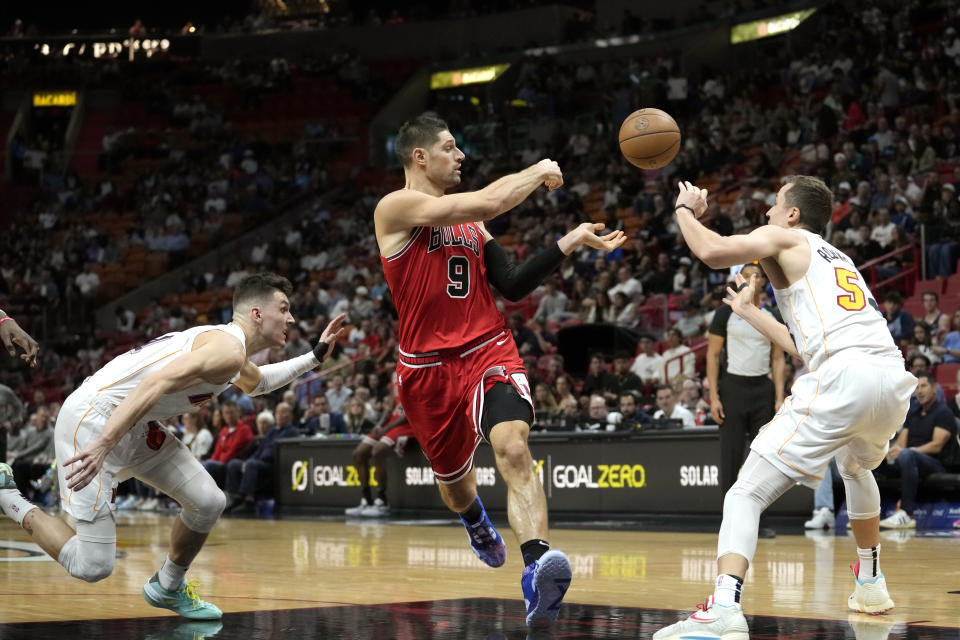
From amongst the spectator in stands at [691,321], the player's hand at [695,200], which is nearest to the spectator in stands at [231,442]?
the spectator in stands at [691,321]

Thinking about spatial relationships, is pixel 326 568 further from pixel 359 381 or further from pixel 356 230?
pixel 356 230

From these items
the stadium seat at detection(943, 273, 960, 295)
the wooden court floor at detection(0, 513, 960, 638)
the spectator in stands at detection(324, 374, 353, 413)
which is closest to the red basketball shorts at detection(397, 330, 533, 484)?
the wooden court floor at detection(0, 513, 960, 638)

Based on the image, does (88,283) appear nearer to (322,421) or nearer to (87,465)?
(322,421)

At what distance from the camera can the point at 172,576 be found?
18.4 ft

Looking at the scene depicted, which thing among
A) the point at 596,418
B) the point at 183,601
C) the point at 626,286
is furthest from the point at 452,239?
the point at 626,286

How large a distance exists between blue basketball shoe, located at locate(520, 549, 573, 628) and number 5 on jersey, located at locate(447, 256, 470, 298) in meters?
1.33

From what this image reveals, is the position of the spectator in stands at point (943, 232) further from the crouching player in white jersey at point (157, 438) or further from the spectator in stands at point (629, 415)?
the crouching player in white jersey at point (157, 438)

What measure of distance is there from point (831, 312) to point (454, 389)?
1732mm

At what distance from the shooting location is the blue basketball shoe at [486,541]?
6051mm

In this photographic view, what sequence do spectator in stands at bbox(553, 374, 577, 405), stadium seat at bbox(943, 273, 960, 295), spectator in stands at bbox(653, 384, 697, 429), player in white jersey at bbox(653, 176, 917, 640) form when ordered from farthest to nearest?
stadium seat at bbox(943, 273, 960, 295)
spectator in stands at bbox(553, 374, 577, 405)
spectator in stands at bbox(653, 384, 697, 429)
player in white jersey at bbox(653, 176, 917, 640)

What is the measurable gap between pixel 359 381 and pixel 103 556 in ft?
35.5

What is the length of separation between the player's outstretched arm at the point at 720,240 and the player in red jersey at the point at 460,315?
1.68 ft

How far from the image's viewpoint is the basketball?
602 centimetres

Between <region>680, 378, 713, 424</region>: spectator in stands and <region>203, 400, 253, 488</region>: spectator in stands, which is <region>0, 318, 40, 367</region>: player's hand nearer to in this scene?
<region>680, 378, 713, 424</region>: spectator in stands
